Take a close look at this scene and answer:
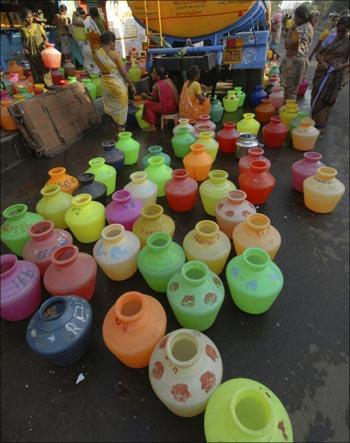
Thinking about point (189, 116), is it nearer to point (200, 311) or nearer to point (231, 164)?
point (231, 164)

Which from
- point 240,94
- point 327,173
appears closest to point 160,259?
point 327,173

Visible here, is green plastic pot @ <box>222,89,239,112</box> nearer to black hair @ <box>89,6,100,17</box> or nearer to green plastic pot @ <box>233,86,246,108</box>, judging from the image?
green plastic pot @ <box>233,86,246,108</box>

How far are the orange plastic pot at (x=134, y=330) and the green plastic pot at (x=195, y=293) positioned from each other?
6.6 inches

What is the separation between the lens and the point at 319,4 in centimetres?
2481

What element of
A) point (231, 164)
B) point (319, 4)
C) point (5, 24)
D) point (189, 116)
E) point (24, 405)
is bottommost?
point (24, 405)

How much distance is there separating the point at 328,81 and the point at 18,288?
208 inches

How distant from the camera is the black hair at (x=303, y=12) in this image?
14.9 feet

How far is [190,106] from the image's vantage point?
493cm

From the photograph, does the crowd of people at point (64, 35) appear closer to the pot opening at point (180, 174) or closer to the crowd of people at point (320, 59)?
the pot opening at point (180, 174)

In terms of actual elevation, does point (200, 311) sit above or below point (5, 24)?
below

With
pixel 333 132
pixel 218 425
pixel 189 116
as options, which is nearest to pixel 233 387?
pixel 218 425

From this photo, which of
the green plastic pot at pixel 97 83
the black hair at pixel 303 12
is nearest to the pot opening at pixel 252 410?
the black hair at pixel 303 12

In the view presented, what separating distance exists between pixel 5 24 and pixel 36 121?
7.75 m

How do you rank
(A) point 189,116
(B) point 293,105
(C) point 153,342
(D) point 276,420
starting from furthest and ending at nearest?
(A) point 189,116, (B) point 293,105, (C) point 153,342, (D) point 276,420
